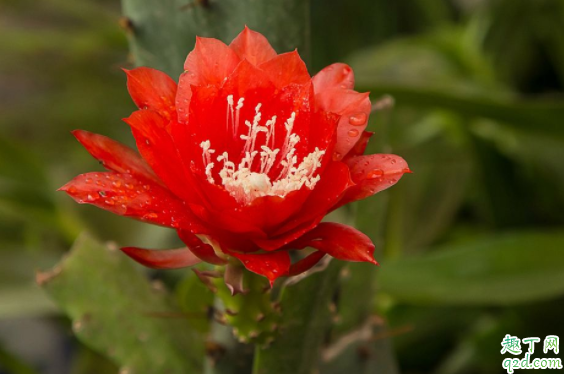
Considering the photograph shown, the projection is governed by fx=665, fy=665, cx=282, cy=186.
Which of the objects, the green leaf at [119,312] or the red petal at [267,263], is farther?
the green leaf at [119,312]

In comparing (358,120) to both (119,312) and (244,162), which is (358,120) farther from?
(119,312)

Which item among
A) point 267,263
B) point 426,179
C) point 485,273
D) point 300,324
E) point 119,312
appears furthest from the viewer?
point 426,179

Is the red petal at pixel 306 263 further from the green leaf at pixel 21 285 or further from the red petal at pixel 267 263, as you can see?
the green leaf at pixel 21 285

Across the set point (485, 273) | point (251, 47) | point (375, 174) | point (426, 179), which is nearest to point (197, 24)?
point (251, 47)

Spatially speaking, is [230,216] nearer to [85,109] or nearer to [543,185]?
[543,185]

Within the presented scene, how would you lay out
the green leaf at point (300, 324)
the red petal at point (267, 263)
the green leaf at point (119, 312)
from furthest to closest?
the green leaf at point (119, 312), the green leaf at point (300, 324), the red petal at point (267, 263)

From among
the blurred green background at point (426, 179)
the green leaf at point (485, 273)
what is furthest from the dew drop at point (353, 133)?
the green leaf at point (485, 273)
